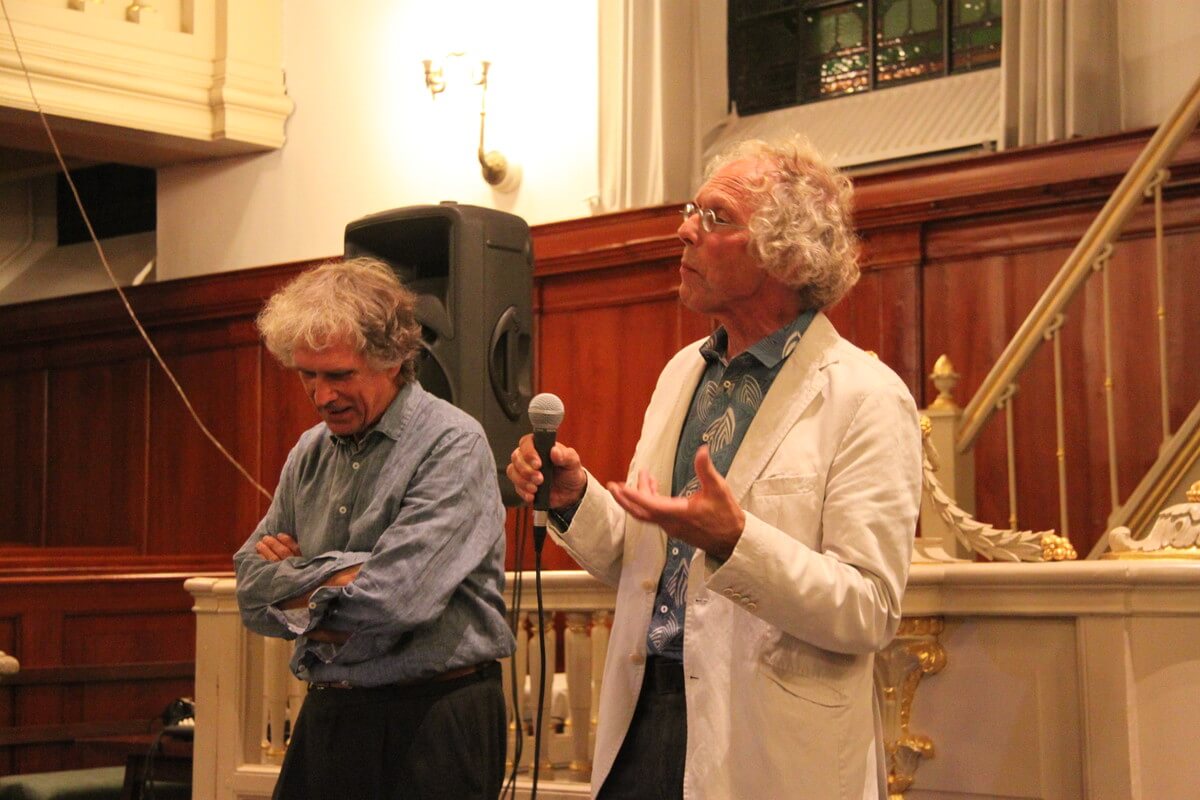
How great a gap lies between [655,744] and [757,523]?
0.42 metres

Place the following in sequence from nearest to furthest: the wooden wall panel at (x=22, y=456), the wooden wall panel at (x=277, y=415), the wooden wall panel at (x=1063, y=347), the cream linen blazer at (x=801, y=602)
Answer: the cream linen blazer at (x=801, y=602) < the wooden wall panel at (x=1063, y=347) < the wooden wall panel at (x=277, y=415) < the wooden wall panel at (x=22, y=456)

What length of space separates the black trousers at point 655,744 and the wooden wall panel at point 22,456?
833 cm

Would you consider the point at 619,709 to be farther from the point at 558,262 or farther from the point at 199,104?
the point at 199,104

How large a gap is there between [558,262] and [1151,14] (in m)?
2.86

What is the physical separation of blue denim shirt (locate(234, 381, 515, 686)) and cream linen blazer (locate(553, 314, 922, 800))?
1.58 ft

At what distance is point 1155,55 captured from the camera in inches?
243

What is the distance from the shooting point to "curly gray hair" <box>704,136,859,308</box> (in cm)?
222

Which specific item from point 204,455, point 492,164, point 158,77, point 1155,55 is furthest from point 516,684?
point 158,77

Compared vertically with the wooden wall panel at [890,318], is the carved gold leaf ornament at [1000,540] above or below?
below

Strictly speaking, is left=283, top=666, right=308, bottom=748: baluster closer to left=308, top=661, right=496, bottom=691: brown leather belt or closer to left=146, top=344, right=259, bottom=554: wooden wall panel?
left=308, top=661, right=496, bottom=691: brown leather belt

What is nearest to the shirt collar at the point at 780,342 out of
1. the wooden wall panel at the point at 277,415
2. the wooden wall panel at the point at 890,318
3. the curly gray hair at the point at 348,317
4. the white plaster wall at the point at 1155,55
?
the curly gray hair at the point at 348,317

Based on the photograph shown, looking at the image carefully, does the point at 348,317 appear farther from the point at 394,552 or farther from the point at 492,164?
the point at 492,164

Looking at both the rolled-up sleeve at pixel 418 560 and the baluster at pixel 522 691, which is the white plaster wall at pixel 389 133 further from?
the rolled-up sleeve at pixel 418 560

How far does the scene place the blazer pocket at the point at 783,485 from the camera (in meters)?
2.10
